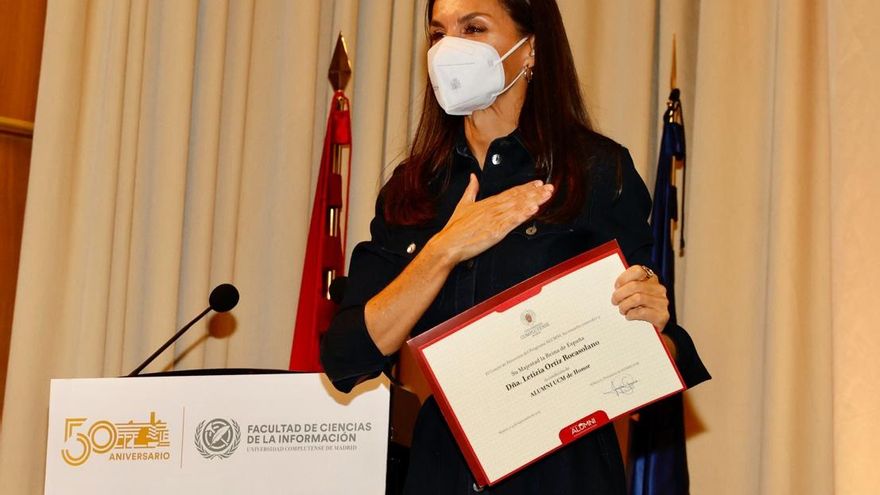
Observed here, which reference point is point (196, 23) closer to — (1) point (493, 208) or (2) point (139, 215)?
(2) point (139, 215)

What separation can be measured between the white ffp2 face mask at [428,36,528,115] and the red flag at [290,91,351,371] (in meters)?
1.74

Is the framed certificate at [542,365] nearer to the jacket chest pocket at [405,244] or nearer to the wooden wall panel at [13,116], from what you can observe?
the jacket chest pocket at [405,244]

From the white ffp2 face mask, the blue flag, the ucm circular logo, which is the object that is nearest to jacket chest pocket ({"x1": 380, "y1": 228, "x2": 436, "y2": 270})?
the white ffp2 face mask

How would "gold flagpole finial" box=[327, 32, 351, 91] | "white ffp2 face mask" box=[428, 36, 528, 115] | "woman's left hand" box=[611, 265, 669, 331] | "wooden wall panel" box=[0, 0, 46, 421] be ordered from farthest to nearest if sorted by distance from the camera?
"gold flagpole finial" box=[327, 32, 351, 91] → "wooden wall panel" box=[0, 0, 46, 421] → "white ffp2 face mask" box=[428, 36, 528, 115] → "woman's left hand" box=[611, 265, 669, 331]

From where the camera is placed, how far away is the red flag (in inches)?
156

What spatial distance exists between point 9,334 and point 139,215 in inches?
24.8

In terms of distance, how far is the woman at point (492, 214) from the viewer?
78.2 inches

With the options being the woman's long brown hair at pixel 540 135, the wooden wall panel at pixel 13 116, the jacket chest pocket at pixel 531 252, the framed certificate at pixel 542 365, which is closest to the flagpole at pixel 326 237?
the wooden wall panel at pixel 13 116

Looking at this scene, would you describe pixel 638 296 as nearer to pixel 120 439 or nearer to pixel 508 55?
pixel 508 55

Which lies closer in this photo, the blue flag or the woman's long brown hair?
the woman's long brown hair

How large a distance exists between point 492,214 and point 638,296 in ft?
1.03

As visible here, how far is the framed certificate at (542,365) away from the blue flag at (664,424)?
1.64m
